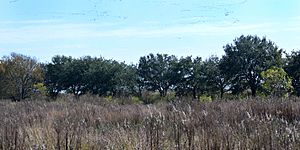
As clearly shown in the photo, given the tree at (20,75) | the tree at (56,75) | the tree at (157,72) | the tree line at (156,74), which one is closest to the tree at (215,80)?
the tree line at (156,74)

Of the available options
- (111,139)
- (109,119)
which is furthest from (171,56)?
(111,139)

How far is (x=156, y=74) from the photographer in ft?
176

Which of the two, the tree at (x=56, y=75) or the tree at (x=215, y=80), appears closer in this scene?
the tree at (x=215, y=80)

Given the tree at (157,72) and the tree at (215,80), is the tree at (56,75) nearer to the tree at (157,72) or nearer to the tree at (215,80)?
the tree at (157,72)

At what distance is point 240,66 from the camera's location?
1852 inches

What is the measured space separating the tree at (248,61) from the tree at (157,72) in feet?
23.6

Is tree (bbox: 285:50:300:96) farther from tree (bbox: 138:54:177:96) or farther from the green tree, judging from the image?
tree (bbox: 138:54:177:96)

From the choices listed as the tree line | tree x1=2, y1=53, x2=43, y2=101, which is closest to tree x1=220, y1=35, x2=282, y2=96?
the tree line

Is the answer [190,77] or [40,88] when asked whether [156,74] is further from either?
[40,88]

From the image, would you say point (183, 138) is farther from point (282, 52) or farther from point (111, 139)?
point (282, 52)

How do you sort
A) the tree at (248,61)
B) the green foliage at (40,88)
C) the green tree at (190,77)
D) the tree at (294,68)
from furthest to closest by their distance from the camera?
the green foliage at (40,88) → the green tree at (190,77) → the tree at (248,61) → the tree at (294,68)

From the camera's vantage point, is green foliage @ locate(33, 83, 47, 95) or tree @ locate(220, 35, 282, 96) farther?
green foliage @ locate(33, 83, 47, 95)

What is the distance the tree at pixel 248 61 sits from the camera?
46312 millimetres

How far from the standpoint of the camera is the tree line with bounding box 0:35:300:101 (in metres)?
46.6
